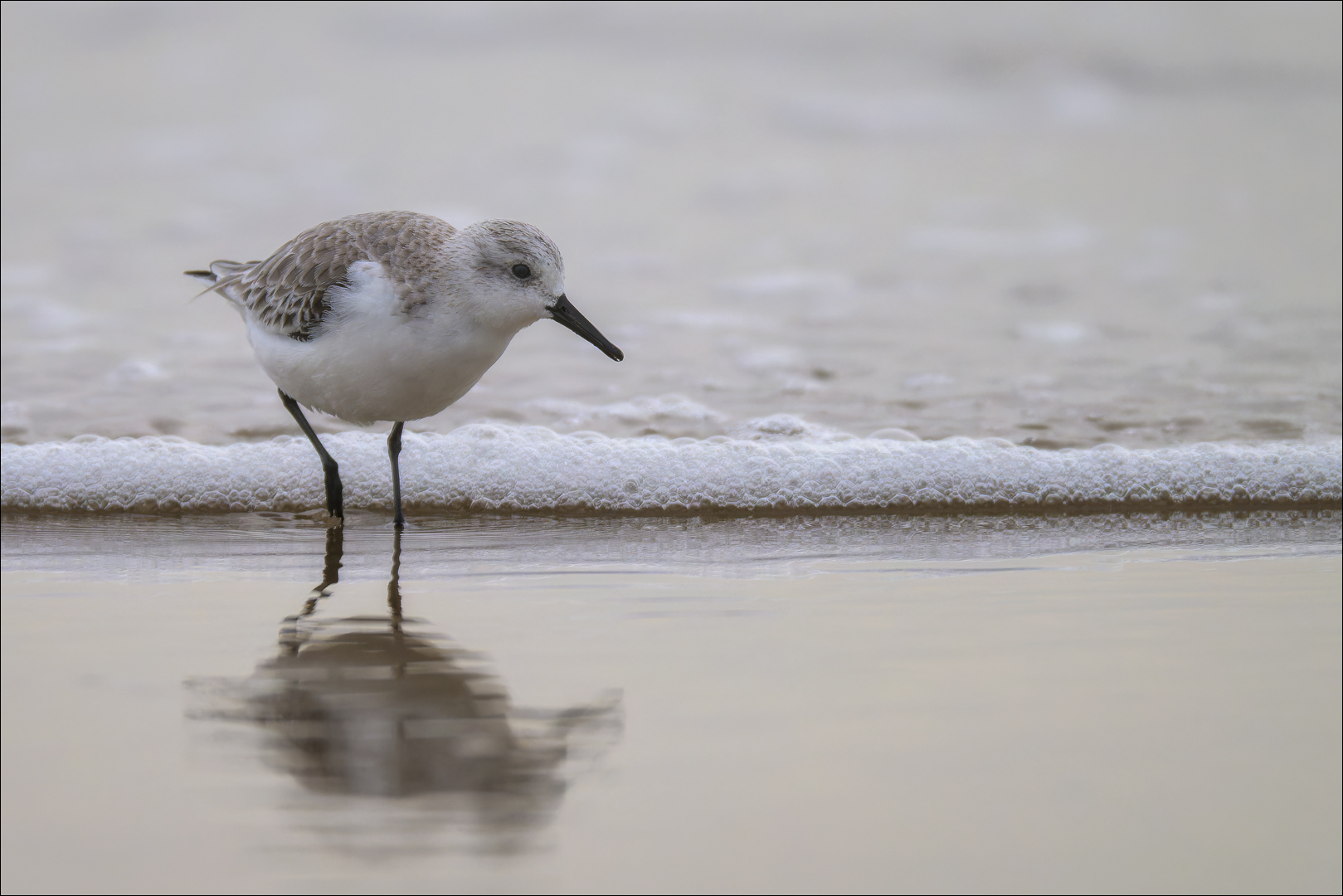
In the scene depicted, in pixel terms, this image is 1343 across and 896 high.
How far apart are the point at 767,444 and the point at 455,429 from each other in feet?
3.14

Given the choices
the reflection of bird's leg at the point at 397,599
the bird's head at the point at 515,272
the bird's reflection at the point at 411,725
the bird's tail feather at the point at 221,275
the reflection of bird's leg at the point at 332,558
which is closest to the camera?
the bird's reflection at the point at 411,725

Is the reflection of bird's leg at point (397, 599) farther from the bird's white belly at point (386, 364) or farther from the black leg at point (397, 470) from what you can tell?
the bird's white belly at point (386, 364)

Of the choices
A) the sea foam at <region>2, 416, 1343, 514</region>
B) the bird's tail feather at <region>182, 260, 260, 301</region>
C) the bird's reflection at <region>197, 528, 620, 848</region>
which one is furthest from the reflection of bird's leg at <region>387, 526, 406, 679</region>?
the bird's tail feather at <region>182, 260, 260, 301</region>

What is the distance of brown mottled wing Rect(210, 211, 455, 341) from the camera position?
8.80ft

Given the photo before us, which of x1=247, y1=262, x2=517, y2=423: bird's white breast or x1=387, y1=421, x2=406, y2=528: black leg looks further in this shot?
x1=387, y1=421, x2=406, y2=528: black leg

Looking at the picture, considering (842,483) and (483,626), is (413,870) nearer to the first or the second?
(483,626)

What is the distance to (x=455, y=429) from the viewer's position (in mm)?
3717

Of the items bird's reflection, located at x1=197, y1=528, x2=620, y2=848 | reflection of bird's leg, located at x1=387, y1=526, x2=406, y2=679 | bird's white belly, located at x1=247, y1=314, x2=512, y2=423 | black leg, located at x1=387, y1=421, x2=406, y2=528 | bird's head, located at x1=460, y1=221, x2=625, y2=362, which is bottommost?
bird's reflection, located at x1=197, y1=528, x2=620, y2=848

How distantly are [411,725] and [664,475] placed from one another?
70.1 inches

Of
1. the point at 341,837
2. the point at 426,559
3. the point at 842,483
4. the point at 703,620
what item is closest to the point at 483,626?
the point at 703,620

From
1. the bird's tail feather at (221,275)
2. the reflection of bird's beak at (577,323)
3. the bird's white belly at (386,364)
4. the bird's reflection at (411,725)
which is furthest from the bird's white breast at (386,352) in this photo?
the bird's reflection at (411,725)

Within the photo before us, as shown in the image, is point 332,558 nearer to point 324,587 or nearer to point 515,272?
point 324,587

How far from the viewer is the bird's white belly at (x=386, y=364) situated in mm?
2670

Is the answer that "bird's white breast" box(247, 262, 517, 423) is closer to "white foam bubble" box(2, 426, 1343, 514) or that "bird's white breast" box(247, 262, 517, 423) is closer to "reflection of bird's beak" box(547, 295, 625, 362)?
"reflection of bird's beak" box(547, 295, 625, 362)
